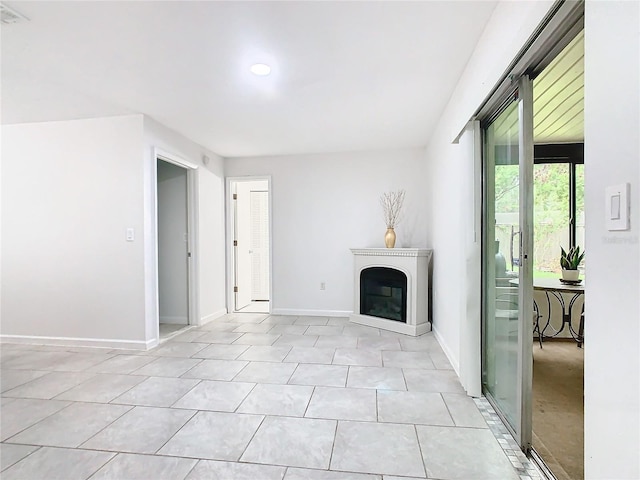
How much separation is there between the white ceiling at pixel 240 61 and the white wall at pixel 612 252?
1.19m

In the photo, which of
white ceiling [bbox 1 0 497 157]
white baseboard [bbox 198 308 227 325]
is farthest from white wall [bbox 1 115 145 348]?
white baseboard [bbox 198 308 227 325]

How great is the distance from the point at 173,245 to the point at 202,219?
553 mm

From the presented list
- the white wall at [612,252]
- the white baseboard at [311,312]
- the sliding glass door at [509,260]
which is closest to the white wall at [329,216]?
the white baseboard at [311,312]

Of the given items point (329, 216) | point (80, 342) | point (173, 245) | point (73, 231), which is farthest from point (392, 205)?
point (80, 342)

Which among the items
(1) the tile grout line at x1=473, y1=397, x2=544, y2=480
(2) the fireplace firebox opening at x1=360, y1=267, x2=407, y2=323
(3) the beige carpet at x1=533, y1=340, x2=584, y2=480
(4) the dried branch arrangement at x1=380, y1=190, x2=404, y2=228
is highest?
(4) the dried branch arrangement at x1=380, y1=190, x2=404, y2=228

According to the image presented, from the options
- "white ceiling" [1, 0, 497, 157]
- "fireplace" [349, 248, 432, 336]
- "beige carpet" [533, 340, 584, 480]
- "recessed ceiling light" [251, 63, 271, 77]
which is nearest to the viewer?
"beige carpet" [533, 340, 584, 480]

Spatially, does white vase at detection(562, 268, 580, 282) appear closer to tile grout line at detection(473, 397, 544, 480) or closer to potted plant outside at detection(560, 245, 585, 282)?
potted plant outside at detection(560, 245, 585, 282)

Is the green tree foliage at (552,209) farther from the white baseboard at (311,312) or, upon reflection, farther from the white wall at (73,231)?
the white wall at (73,231)

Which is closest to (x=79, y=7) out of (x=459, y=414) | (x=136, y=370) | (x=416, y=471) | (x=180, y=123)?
(x=180, y=123)

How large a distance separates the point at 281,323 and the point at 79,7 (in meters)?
3.79

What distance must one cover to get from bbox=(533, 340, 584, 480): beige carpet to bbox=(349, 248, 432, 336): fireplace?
1282 millimetres

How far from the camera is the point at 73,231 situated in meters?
3.65

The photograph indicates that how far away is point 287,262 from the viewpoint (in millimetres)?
5168

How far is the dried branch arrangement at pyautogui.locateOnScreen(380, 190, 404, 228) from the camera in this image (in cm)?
481
